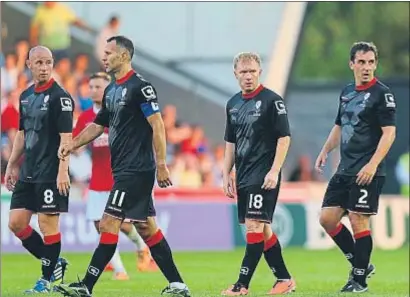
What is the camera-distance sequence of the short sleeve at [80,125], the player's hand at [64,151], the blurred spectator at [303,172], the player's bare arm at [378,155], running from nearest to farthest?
the player's hand at [64,151], the player's bare arm at [378,155], the short sleeve at [80,125], the blurred spectator at [303,172]

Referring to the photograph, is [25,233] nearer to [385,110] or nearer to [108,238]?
[108,238]

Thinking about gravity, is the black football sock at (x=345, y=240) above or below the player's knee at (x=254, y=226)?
below

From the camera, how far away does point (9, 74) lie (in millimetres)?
22984

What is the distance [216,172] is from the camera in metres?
25.4

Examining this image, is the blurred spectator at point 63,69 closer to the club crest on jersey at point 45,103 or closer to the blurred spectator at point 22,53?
the blurred spectator at point 22,53

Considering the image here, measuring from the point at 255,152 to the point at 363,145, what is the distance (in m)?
A: 1.10

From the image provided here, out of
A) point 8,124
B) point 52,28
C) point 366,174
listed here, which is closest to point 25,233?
point 366,174

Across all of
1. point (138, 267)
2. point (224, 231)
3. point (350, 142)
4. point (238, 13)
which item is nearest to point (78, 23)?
point (238, 13)

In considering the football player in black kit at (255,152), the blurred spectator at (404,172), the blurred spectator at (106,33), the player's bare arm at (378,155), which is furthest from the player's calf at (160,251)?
the blurred spectator at (404,172)

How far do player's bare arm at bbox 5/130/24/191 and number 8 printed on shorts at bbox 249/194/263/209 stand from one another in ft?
7.93

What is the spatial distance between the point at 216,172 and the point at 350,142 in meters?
12.4

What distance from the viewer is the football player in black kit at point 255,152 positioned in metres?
12.5

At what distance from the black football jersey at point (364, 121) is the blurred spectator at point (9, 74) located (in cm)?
1070

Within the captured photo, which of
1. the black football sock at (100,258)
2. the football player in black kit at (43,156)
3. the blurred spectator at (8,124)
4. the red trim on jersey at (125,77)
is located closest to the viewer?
the black football sock at (100,258)
